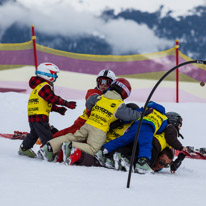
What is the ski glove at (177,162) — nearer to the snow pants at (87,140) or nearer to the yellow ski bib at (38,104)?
the snow pants at (87,140)

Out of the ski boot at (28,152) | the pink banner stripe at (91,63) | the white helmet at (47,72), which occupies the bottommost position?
the ski boot at (28,152)

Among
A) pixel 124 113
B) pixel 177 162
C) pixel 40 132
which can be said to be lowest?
pixel 177 162

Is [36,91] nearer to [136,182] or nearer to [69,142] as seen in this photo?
[69,142]

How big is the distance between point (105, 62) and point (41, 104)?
6.48 meters

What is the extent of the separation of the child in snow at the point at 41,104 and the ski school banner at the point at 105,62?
6078 mm

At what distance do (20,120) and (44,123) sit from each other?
192 inches

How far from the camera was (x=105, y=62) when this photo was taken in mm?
10289

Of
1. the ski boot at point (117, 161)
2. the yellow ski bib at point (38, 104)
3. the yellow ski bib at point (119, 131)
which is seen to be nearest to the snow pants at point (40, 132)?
the yellow ski bib at point (38, 104)

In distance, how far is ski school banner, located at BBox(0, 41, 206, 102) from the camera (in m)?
10.2

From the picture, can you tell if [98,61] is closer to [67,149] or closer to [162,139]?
[162,139]

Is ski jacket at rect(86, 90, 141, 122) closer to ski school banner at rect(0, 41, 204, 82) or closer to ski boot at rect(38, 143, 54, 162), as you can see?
ski boot at rect(38, 143, 54, 162)

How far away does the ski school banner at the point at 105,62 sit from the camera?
10180 millimetres

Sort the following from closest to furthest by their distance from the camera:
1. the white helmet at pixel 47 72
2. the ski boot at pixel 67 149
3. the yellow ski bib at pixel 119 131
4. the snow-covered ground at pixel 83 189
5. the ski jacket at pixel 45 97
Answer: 1. the snow-covered ground at pixel 83 189
2. the ski boot at pixel 67 149
3. the yellow ski bib at pixel 119 131
4. the ski jacket at pixel 45 97
5. the white helmet at pixel 47 72

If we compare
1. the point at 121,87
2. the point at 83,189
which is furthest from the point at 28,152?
the point at 83,189
